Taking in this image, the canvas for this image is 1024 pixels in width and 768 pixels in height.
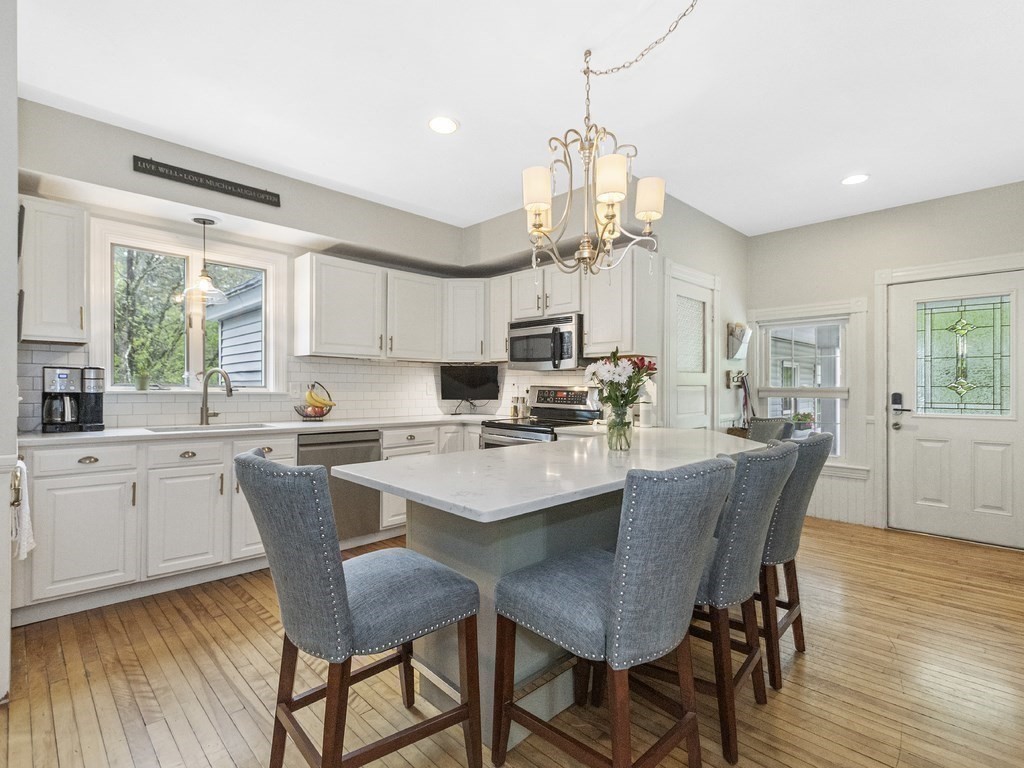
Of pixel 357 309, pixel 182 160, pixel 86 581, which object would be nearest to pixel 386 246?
pixel 357 309

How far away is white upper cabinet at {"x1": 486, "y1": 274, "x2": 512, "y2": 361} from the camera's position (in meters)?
4.64

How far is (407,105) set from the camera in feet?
9.13

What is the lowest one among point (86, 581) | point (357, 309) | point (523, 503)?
point (86, 581)

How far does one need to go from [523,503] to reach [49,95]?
333 cm

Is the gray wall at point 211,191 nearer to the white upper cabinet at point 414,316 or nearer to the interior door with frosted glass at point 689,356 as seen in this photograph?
the white upper cabinet at point 414,316

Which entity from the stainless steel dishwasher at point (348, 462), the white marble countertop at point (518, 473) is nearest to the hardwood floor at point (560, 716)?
the white marble countertop at point (518, 473)

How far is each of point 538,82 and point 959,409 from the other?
4.03 meters

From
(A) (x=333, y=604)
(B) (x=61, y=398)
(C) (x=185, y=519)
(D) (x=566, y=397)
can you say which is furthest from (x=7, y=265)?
(D) (x=566, y=397)

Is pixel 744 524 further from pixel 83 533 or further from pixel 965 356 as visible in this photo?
pixel 965 356

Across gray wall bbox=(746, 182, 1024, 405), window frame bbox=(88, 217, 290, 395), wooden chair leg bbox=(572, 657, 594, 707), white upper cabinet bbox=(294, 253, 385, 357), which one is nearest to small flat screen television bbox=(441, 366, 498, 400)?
white upper cabinet bbox=(294, 253, 385, 357)

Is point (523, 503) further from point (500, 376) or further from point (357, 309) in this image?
point (500, 376)

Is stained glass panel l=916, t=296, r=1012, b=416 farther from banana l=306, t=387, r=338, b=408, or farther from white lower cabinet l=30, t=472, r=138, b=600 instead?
white lower cabinet l=30, t=472, r=138, b=600

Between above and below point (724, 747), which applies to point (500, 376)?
above

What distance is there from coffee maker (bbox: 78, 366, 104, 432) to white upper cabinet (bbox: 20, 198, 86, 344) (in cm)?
20
